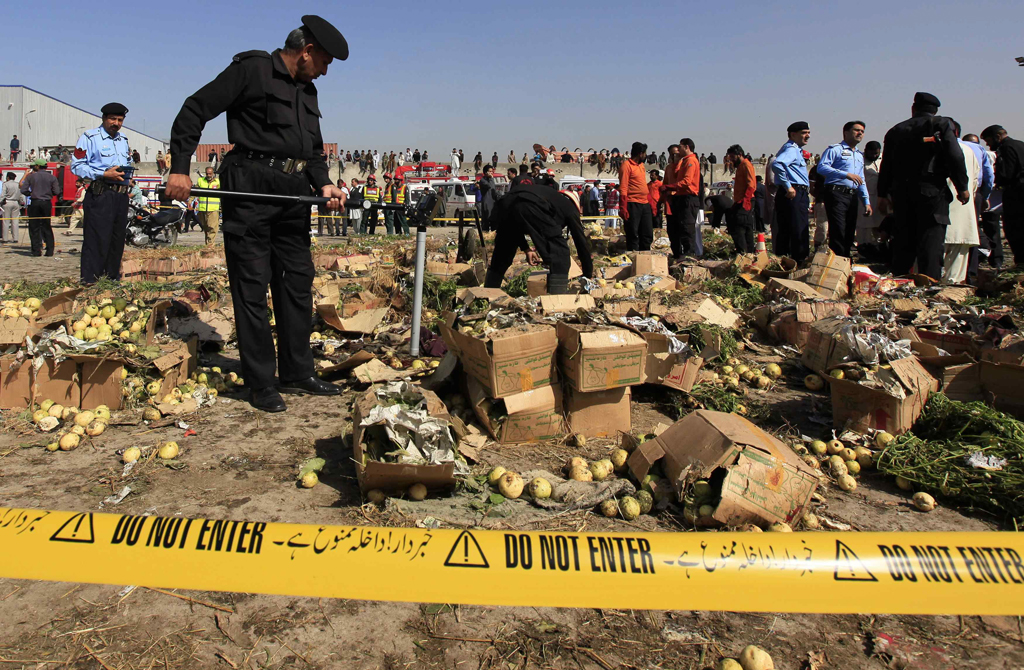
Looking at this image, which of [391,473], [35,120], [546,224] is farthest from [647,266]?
[35,120]

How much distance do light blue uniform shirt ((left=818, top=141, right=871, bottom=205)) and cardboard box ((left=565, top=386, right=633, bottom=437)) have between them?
638 cm

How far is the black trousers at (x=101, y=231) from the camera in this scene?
24.7 ft

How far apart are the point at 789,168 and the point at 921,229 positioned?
1.96m

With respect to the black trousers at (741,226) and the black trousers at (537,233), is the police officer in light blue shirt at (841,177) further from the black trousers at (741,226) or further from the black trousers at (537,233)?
the black trousers at (537,233)

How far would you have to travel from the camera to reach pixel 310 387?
15.4ft

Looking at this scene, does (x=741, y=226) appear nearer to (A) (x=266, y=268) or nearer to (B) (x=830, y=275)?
(B) (x=830, y=275)

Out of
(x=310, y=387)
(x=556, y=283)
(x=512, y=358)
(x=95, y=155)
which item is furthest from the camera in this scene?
(x=95, y=155)

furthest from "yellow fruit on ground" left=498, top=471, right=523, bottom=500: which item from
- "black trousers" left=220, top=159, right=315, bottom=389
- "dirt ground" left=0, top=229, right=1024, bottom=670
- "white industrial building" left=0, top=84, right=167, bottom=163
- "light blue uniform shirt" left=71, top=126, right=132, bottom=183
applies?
"white industrial building" left=0, top=84, right=167, bottom=163

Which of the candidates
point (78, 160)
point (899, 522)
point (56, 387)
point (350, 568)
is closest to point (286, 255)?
point (56, 387)

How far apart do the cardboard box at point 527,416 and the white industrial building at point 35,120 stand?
176 feet

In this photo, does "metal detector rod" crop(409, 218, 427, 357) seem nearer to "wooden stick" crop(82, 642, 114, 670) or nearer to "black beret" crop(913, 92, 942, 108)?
"wooden stick" crop(82, 642, 114, 670)

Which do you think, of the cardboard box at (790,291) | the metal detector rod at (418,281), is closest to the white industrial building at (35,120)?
the metal detector rod at (418,281)

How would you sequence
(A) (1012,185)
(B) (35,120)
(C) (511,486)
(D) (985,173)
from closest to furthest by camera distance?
1. (C) (511,486)
2. (A) (1012,185)
3. (D) (985,173)
4. (B) (35,120)

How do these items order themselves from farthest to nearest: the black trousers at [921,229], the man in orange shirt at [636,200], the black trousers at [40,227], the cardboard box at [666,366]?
1. the black trousers at [40,227]
2. the man in orange shirt at [636,200]
3. the black trousers at [921,229]
4. the cardboard box at [666,366]
